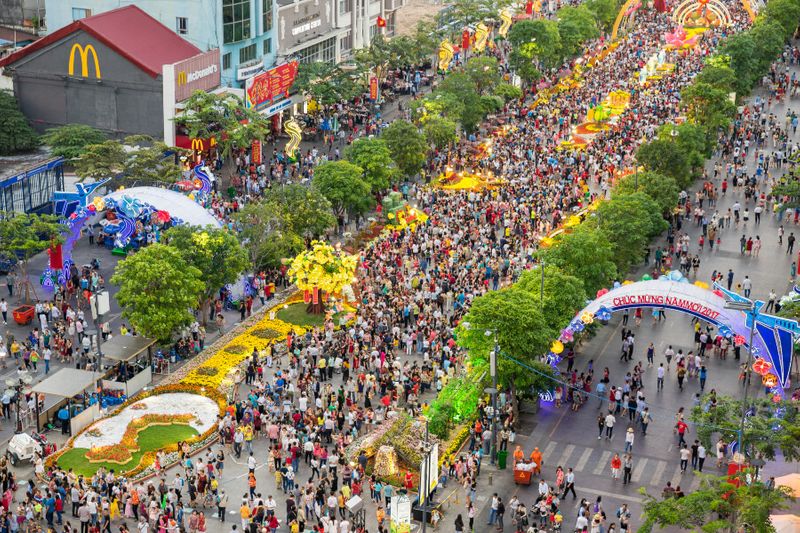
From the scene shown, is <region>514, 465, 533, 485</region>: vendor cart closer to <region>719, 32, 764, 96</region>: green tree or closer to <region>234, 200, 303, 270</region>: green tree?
<region>234, 200, 303, 270</region>: green tree

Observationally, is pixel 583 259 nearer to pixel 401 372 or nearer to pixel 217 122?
pixel 401 372

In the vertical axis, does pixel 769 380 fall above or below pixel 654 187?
below

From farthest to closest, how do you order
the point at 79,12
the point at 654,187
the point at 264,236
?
1. the point at 79,12
2. the point at 654,187
3. the point at 264,236

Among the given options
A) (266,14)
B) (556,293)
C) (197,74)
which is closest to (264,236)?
(556,293)

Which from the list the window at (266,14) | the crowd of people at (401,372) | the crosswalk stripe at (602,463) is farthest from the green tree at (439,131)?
the crosswalk stripe at (602,463)

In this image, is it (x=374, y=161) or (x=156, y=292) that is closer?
(x=156, y=292)

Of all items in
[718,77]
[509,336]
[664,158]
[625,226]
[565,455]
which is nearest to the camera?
[565,455]

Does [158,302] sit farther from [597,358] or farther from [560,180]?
[560,180]
